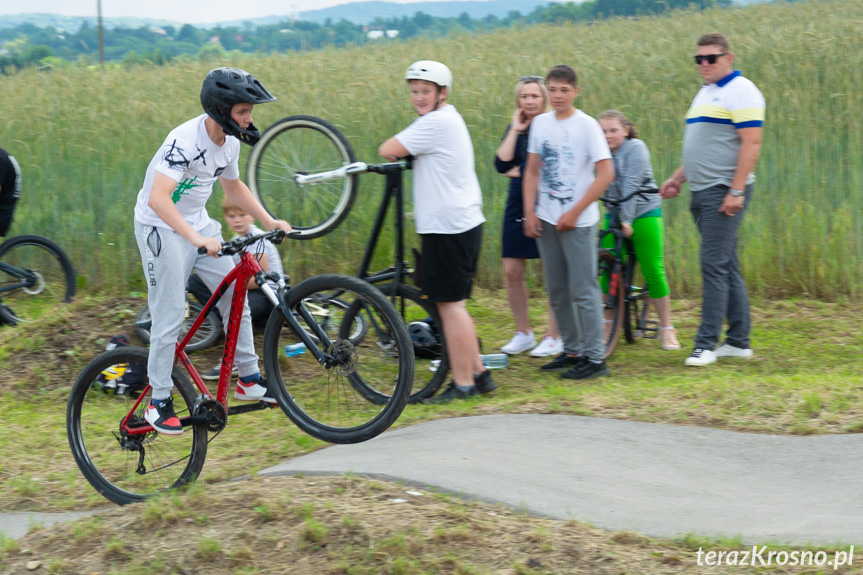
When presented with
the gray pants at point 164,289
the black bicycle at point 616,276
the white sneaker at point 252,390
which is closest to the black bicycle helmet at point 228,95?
the gray pants at point 164,289

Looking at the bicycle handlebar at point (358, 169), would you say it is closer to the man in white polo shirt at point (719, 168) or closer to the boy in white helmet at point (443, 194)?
the boy in white helmet at point (443, 194)

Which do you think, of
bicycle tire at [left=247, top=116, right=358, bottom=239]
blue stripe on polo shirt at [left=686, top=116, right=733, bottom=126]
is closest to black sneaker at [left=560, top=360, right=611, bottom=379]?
blue stripe on polo shirt at [left=686, top=116, right=733, bottom=126]

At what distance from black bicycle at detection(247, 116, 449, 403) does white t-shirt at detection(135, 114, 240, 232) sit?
1126 millimetres

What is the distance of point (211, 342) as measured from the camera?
678 centimetres

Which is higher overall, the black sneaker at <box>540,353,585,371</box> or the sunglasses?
the sunglasses

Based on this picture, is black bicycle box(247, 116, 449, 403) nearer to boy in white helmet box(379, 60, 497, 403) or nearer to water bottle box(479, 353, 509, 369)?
boy in white helmet box(379, 60, 497, 403)

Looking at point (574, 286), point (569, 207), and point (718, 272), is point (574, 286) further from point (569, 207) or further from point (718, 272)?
point (718, 272)

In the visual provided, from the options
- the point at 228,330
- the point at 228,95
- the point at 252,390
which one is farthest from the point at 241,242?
the point at 252,390

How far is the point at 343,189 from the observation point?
6.54m

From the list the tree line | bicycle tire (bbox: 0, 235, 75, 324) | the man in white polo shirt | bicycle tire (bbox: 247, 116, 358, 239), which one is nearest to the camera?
the man in white polo shirt

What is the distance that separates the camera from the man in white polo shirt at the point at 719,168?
19.9 feet

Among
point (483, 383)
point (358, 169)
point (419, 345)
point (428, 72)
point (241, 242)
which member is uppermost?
point (428, 72)

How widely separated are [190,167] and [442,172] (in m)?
1.63

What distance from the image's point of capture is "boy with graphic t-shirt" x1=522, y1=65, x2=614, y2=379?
589 cm
